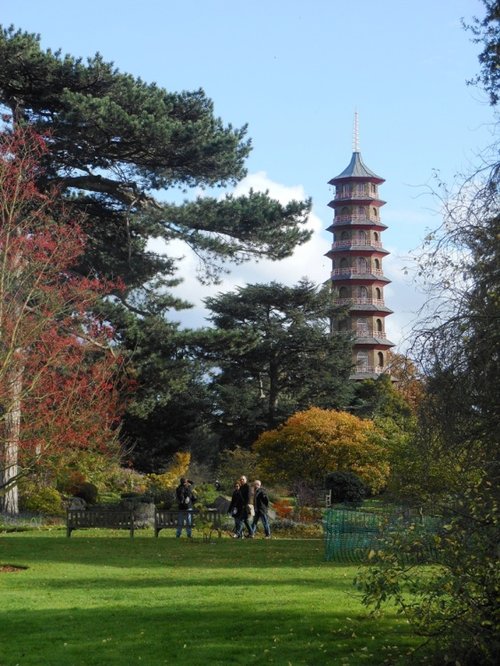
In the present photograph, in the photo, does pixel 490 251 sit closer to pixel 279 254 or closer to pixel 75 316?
pixel 75 316

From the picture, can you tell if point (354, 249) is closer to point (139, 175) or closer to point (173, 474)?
point (173, 474)

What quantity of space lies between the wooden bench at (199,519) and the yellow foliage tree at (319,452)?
1063 centimetres

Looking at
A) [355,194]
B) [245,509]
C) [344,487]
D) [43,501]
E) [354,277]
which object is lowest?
[245,509]

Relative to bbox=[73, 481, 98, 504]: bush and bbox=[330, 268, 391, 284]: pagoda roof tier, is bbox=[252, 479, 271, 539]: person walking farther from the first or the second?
bbox=[330, 268, 391, 284]: pagoda roof tier

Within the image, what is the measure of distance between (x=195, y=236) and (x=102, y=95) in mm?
4967

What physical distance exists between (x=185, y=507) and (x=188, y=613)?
1326 cm

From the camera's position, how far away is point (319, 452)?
3669cm

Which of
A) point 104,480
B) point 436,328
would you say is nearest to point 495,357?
point 436,328

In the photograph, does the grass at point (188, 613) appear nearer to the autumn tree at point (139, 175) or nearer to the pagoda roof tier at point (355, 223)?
the autumn tree at point (139, 175)

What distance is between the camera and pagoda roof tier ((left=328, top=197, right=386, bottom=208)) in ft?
256

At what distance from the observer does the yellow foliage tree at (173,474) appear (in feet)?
133

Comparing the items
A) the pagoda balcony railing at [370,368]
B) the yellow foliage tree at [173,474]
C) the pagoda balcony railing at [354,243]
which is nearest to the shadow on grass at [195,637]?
the yellow foliage tree at [173,474]

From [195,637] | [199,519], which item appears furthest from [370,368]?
[195,637]

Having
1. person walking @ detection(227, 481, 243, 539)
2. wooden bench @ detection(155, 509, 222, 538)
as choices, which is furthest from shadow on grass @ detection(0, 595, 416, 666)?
person walking @ detection(227, 481, 243, 539)
